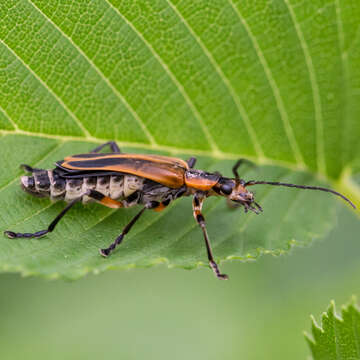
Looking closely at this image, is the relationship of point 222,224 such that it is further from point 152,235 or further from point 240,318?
point 240,318

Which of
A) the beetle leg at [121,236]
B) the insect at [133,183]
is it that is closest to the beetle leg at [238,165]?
the insect at [133,183]

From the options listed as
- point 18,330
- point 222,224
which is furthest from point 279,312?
point 18,330

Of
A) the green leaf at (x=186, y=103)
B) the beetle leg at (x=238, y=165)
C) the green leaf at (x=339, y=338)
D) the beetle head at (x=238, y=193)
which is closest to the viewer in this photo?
the green leaf at (x=339, y=338)

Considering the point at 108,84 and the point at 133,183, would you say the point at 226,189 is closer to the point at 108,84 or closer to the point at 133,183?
the point at 133,183

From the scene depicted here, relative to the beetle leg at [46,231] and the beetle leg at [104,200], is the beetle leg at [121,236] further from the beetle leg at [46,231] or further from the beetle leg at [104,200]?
the beetle leg at [46,231]

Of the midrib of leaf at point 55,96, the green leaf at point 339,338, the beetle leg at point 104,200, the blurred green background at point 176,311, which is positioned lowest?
the green leaf at point 339,338

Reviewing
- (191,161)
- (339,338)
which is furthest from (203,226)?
(339,338)
